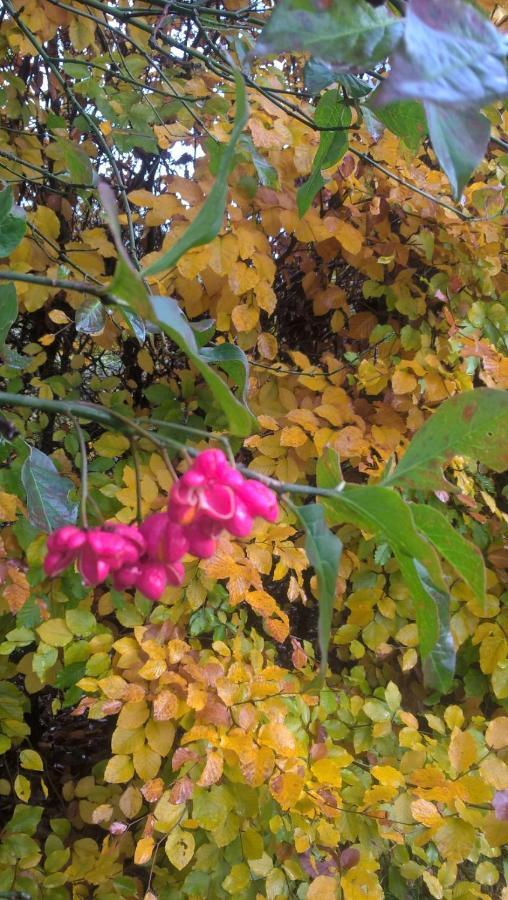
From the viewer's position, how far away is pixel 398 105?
0.65 meters

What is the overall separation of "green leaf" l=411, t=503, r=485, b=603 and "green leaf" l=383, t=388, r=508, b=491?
0.13ft

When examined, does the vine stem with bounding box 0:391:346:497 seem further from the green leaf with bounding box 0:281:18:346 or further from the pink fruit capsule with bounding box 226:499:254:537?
the green leaf with bounding box 0:281:18:346

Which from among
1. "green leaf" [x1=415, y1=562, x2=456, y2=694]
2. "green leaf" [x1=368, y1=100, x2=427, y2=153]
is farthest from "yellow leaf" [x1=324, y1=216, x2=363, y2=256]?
"green leaf" [x1=415, y1=562, x2=456, y2=694]

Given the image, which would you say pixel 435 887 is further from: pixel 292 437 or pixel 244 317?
pixel 244 317

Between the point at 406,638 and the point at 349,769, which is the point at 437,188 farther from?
the point at 349,769

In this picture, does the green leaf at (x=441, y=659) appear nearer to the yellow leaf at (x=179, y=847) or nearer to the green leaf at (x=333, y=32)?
the green leaf at (x=333, y=32)

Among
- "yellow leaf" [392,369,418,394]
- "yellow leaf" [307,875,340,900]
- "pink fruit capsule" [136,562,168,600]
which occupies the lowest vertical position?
"yellow leaf" [307,875,340,900]

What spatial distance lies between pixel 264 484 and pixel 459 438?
0.47 feet

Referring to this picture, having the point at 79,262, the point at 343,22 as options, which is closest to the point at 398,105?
the point at 343,22

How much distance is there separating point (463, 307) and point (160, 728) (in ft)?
3.43

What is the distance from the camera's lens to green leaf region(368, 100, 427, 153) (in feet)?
2.11

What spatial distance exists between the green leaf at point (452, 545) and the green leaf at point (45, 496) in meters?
0.47

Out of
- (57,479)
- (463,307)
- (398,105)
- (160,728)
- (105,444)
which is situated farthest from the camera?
(463,307)

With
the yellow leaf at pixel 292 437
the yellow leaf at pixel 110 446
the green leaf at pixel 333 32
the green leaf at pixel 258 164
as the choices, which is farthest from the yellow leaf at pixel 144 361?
the green leaf at pixel 333 32
